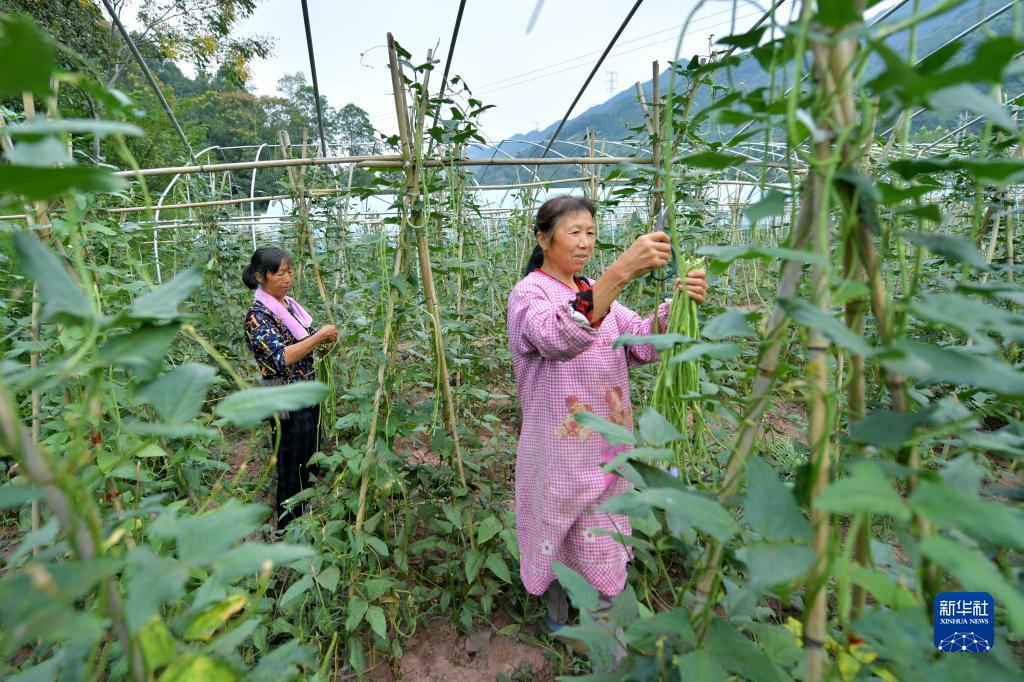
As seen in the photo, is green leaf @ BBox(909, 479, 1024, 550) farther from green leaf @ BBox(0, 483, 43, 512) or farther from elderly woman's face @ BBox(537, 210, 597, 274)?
elderly woman's face @ BBox(537, 210, 597, 274)

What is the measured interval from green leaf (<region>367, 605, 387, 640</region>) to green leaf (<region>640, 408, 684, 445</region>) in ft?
3.79

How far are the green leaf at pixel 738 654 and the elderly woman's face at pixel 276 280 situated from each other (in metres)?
2.40

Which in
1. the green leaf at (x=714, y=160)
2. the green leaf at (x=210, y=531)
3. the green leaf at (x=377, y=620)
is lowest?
the green leaf at (x=377, y=620)

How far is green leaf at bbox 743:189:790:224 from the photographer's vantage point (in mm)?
539

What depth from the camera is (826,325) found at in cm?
45

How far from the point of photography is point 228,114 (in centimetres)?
2434

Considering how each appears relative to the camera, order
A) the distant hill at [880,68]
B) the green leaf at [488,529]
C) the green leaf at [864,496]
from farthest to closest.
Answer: the green leaf at [488,529], the distant hill at [880,68], the green leaf at [864,496]

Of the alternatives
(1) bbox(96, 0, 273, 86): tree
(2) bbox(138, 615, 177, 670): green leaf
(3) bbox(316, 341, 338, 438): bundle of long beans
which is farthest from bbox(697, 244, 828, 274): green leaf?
(1) bbox(96, 0, 273, 86): tree

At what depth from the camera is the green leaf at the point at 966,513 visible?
350 mm

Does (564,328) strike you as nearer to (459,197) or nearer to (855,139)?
(855,139)

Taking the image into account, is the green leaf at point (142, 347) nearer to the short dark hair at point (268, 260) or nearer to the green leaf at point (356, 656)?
the green leaf at point (356, 656)

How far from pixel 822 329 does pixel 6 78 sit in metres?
0.58

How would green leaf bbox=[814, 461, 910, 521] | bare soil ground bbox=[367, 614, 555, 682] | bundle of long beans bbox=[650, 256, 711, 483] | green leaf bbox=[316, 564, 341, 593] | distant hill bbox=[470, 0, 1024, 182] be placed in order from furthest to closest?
bare soil ground bbox=[367, 614, 555, 682]
green leaf bbox=[316, 564, 341, 593]
bundle of long beans bbox=[650, 256, 711, 483]
distant hill bbox=[470, 0, 1024, 182]
green leaf bbox=[814, 461, 910, 521]

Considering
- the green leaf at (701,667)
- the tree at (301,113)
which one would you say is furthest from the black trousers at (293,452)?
the tree at (301,113)
